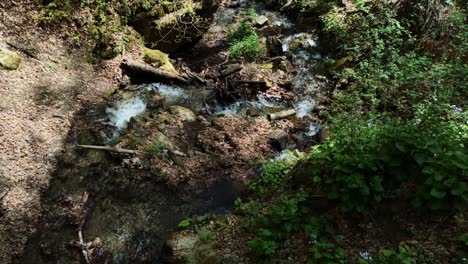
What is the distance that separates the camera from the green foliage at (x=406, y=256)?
13.9 ft

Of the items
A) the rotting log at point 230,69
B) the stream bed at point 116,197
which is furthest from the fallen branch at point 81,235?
the rotting log at point 230,69

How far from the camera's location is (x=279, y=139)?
8234mm

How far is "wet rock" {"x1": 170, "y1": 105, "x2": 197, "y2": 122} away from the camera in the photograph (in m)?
8.77

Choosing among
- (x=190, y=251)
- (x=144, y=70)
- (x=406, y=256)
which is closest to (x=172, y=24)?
(x=144, y=70)

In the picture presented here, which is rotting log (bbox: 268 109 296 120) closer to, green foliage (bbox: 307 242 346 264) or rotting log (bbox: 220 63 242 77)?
rotting log (bbox: 220 63 242 77)

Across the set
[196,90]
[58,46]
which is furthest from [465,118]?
[58,46]

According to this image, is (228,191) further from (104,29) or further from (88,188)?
(104,29)

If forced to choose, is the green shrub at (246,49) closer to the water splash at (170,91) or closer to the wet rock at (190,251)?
the water splash at (170,91)

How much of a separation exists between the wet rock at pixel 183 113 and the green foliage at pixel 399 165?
429 cm

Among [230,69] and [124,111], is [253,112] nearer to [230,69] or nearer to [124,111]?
[230,69]

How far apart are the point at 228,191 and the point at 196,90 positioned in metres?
3.96

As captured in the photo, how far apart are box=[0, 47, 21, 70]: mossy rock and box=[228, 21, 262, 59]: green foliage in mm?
6163

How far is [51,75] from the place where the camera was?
27.9 feet

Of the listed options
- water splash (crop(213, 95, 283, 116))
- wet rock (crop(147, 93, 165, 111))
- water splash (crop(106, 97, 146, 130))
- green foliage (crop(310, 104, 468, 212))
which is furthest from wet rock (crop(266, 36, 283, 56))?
green foliage (crop(310, 104, 468, 212))
